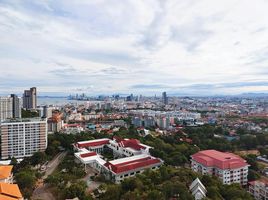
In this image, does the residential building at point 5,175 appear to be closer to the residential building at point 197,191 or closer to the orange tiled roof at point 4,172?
the orange tiled roof at point 4,172

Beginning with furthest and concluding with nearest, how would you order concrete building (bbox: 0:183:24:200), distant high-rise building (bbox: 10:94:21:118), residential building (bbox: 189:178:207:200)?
distant high-rise building (bbox: 10:94:21:118) < residential building (bbox: 189:178:207:200) < concrete building (bbox: 0:183:24:200)

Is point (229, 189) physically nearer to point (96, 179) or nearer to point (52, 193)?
point (96, 179)

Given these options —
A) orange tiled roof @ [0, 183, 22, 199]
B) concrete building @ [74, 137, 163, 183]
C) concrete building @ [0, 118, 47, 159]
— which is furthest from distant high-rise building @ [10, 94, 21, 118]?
orange tiled roof @ [0, 183, 22, 199]

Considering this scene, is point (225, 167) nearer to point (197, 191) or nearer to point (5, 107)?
point (197, 191)

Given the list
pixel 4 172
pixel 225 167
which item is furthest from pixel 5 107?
pixel 225 167

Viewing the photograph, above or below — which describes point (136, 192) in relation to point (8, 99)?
below

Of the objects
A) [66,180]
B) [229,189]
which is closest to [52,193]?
[66,180]

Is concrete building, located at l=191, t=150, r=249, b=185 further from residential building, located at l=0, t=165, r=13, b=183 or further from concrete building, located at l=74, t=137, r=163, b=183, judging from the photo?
residential building, located at l=0, t=165, r=13, b=183
